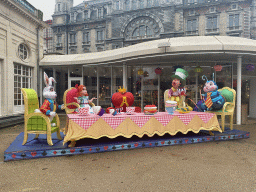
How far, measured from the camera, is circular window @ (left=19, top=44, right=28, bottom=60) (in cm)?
931

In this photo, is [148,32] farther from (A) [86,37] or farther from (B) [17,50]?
(B) [17,50]

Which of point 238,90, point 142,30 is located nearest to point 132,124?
point 238,90

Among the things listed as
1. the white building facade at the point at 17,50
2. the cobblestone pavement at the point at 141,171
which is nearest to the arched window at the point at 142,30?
the white building facade at the point at 17,50

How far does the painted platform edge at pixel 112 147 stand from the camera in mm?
3469

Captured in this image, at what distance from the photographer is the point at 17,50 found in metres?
8.84

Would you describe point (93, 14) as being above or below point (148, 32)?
above

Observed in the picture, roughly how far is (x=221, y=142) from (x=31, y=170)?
4625mm

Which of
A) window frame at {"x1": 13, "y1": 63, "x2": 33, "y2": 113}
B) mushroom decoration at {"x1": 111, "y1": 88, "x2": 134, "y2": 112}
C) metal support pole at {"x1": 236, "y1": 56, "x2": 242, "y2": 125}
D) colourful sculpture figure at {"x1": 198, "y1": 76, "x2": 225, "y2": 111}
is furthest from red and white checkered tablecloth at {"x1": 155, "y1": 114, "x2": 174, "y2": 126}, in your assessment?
window frame at {"x1": 13, "y1": 63, "x2": 33, "y2": 113}

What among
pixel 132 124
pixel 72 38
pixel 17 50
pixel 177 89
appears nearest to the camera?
pixel 132 124

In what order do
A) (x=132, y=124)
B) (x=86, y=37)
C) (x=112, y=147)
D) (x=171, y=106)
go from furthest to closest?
(x=86, y=37) < (x=171, y=106) < (x=132, y=124) < (x=112, y=147)

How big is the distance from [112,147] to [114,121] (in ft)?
2.01

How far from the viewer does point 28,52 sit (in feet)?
32.4

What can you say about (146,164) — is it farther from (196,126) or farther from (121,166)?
(196,126)

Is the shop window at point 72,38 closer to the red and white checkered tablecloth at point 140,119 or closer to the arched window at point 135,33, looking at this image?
the arched window at point 135,33
